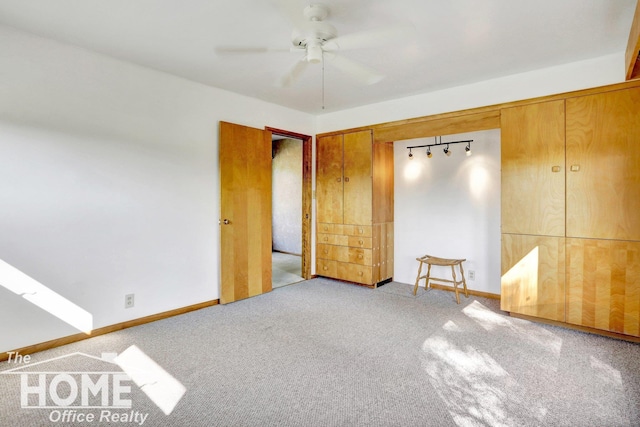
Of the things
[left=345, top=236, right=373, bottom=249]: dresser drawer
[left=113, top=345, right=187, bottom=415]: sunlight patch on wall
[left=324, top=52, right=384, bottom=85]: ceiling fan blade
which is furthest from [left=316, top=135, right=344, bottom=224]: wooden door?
[left=113, top=345, right=187, bottom=415]: sunlight patch on wall

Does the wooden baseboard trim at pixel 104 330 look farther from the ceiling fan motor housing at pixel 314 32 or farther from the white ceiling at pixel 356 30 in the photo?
the ceiling fan motor housing at pixel 314 32

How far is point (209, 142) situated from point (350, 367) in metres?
2.71

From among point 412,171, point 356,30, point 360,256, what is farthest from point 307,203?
point 356,30

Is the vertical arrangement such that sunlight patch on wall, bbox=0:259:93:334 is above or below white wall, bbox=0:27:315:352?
below

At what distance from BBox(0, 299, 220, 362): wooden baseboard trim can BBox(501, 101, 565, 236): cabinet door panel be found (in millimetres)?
3314

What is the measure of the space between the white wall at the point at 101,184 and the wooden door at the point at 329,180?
1538 millimetres

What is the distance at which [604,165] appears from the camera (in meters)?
2.77

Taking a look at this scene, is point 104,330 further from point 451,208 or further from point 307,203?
point 451,208

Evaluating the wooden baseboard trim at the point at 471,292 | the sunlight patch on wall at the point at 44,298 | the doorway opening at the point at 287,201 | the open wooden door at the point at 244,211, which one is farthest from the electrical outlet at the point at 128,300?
the wooden baseboard trim at the point at 471,292

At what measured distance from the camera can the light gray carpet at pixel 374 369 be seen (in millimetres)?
1808

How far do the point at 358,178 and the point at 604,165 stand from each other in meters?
2.51

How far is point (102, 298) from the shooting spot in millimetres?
2875

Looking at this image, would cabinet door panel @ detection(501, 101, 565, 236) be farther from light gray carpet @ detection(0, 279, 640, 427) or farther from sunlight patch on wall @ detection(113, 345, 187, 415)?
sunlight patch on wall @ detection(113, 345, 187, 415)

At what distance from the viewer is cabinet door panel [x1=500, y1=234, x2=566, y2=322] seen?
3.00 m
